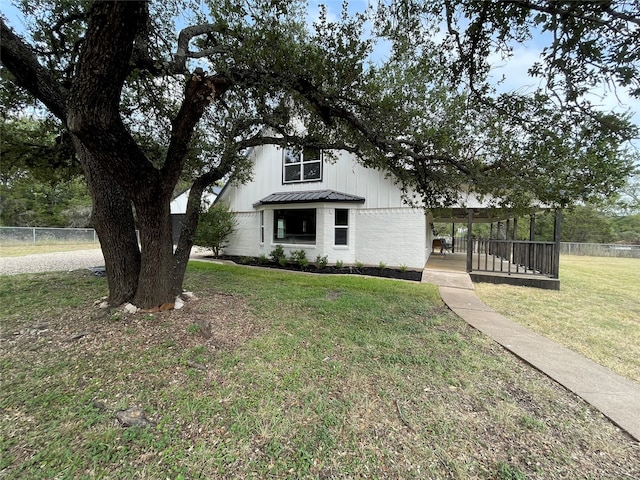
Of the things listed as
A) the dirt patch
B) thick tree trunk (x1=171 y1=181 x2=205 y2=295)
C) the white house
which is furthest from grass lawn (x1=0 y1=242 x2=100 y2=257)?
the dirt patch

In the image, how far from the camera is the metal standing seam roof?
404 inches

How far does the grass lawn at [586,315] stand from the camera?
3682 mm

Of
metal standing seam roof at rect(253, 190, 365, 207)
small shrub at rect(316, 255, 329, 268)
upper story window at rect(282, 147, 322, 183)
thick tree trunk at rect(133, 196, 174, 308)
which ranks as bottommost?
small shrub at rect(316, 255, 329, 268)

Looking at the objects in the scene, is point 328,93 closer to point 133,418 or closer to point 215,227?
point 133,418

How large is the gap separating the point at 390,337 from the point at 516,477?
2220 mm

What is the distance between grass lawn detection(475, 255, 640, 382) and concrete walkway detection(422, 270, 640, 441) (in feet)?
0.94

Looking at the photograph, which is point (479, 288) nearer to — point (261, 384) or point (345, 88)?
point (345, 88)

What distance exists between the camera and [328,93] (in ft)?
13.7

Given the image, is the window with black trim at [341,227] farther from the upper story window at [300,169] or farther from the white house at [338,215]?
the upper story window at [300,169]

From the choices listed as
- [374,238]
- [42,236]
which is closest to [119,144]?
[374,238]

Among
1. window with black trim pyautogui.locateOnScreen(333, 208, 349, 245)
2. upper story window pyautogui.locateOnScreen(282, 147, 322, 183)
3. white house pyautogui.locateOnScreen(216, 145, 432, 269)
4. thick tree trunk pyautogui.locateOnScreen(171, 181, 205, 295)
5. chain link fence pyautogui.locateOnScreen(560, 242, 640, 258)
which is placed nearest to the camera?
thick tree trunk pyautogui.locateOnScreen(171, 181, 205, 295)

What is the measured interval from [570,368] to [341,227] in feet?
26.7

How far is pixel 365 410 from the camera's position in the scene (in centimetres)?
235

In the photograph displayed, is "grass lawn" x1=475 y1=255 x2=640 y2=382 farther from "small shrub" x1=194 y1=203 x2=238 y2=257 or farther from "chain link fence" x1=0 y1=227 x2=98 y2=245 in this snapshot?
"chain link fence" x1=0 y1=227 x2=98 y2=245
